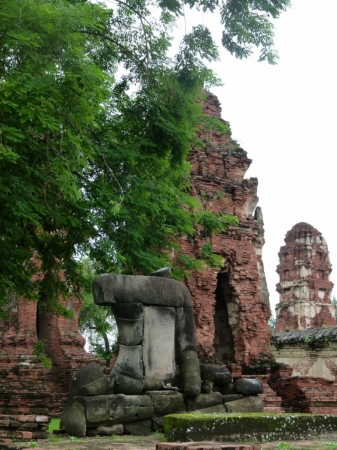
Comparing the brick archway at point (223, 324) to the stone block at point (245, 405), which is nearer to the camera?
the stone block at point (245, 405)

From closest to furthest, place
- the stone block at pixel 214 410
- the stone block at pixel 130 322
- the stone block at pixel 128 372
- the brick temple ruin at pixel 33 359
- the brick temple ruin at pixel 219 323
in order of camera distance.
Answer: the stone block at pixel 128 372 < the stone block at pixel 214 410 < the stone block at pixel 130 322 < the brick temple ruin at pixel 33 359 < the brick temple ruin at pixel 219 323

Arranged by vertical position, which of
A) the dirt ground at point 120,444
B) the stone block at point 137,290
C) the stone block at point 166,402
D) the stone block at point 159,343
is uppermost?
the stone block at point 137,290

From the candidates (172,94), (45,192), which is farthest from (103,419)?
(172,94)

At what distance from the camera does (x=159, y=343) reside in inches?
284

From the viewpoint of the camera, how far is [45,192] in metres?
8.62

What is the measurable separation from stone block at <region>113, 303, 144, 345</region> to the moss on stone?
198cm

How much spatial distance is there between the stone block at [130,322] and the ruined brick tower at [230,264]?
733 cm

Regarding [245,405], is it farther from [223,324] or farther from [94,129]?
[223,324]

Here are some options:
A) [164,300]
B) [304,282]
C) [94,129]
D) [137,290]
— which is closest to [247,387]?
[164,300]

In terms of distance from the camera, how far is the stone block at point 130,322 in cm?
705

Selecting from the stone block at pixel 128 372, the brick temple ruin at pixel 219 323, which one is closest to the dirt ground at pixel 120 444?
the stone block at pixel 128 372

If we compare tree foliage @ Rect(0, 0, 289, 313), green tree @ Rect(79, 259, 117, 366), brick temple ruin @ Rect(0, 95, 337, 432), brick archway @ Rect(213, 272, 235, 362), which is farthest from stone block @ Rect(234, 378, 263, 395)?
green tree @ Rect(79, 259, 117, 366)

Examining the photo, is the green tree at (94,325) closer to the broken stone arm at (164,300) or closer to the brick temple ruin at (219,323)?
the brick temple ruin at (219,323)

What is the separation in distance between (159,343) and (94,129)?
12.4ft
